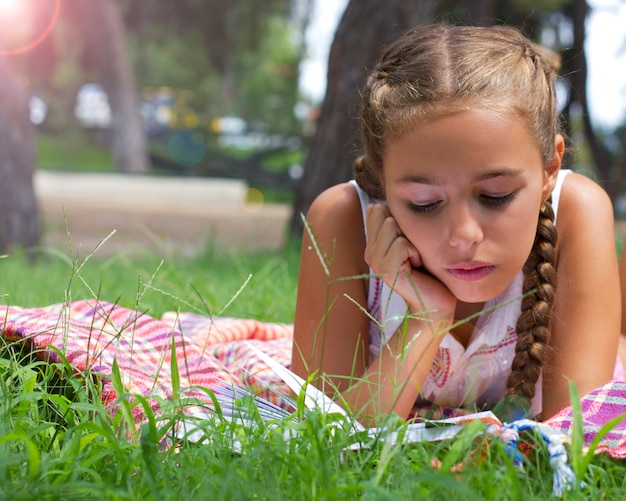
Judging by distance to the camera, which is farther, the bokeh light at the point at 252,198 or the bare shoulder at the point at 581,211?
the bokeh light at the point at 252,198

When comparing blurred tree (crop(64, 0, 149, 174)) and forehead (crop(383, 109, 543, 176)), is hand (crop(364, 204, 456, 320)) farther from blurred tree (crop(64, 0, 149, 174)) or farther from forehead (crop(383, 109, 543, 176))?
blurred tree (crop(64, 0, 149, 174))

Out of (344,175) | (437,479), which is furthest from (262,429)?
(344,175)

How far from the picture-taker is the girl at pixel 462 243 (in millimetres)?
1968

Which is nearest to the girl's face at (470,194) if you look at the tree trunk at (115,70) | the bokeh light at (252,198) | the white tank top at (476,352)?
the white tank top at (476,352)

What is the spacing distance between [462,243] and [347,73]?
3751mm

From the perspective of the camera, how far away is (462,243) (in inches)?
76.8

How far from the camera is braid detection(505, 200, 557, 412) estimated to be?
2.17m

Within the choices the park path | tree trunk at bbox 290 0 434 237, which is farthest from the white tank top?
the park path

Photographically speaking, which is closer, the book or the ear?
the book

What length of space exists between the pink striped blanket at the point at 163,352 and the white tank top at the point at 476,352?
34 centimetres

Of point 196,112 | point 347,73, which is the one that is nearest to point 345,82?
point 347,73

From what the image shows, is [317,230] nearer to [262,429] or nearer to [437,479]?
[262,429]

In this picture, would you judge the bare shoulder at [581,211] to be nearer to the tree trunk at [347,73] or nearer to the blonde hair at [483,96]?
the blonde hair at [483,96]

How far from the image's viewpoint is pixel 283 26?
35.7 metres
